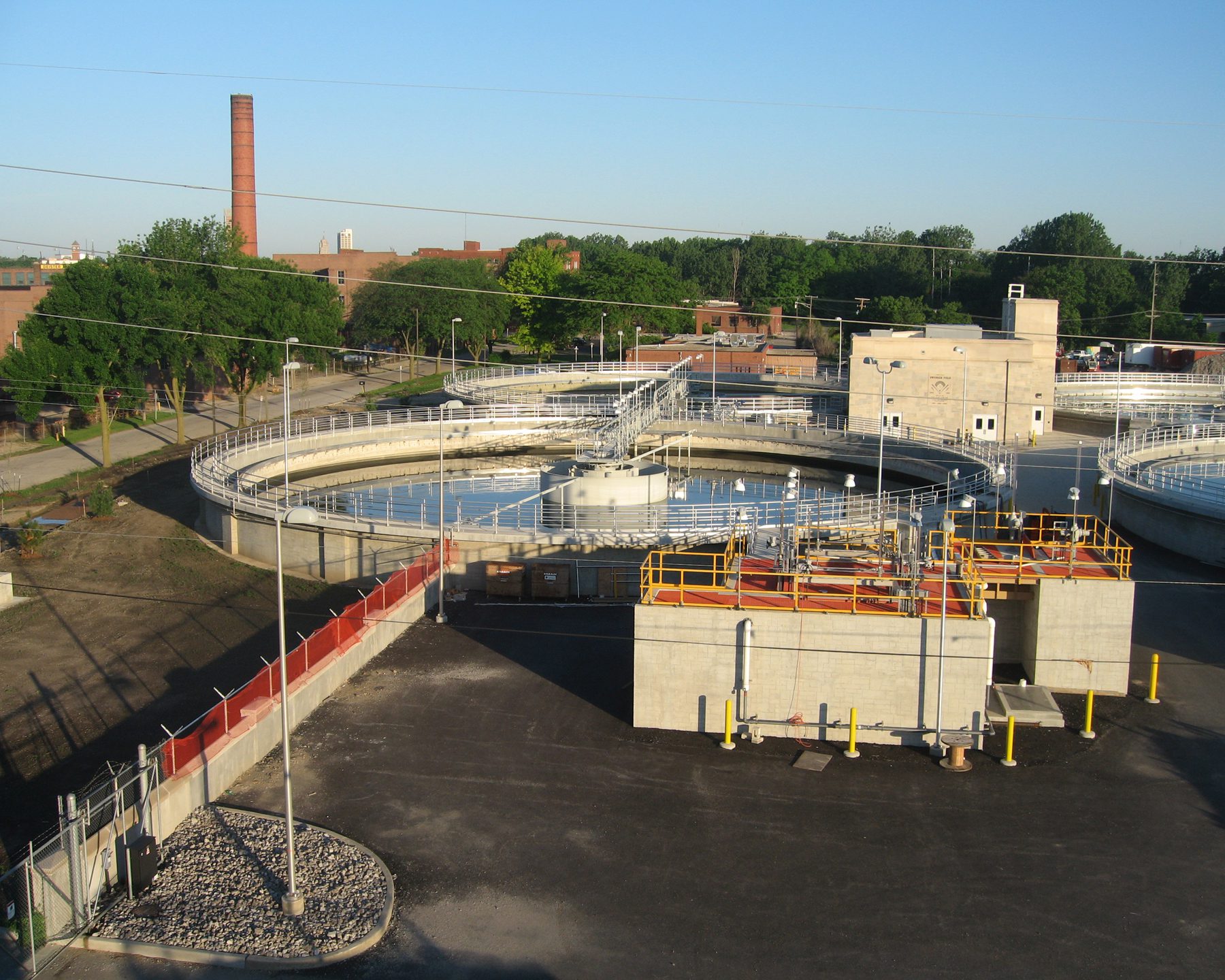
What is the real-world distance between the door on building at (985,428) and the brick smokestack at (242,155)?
47366mm

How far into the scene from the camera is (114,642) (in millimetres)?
22531

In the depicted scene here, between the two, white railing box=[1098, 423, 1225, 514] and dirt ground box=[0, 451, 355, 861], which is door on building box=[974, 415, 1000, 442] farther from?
dirt ground box=[0, 451, 355, 861]

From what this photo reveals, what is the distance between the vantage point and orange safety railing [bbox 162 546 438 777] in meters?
13.7

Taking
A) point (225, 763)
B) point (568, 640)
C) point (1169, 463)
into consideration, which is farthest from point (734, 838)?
point (1169, 463)

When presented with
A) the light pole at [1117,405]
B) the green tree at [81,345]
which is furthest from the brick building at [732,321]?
the green tree at [81,345]

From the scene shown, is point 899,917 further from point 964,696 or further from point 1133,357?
point 1133,357

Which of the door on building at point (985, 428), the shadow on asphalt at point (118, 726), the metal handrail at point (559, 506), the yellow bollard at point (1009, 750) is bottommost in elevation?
the shadow on asphalt at point (118, 726)

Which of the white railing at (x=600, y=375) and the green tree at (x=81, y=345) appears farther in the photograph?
the white railing at (x=600, y=375)

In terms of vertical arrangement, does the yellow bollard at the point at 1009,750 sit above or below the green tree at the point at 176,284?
below

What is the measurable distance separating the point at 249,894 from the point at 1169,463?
34.5 metres

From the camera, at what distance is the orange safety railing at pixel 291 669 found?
13727 millimetres

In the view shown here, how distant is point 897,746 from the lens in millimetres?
15750

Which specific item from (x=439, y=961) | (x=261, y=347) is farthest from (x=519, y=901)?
(x=261, y=347)

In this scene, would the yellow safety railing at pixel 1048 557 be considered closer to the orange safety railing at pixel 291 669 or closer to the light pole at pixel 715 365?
the orange safety railing at pixel 291 669
